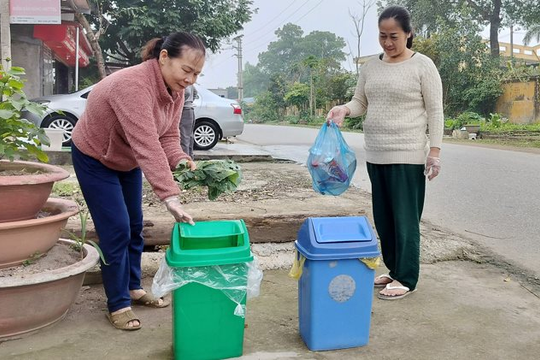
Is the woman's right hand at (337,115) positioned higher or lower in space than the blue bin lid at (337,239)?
higher

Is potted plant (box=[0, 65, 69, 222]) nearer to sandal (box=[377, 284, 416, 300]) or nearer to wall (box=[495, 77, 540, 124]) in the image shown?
sandal (box=[377, 284, 416, 300])

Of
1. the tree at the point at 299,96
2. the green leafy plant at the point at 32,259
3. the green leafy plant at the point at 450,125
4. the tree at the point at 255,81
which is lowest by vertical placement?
the green leafy plant at the point at 32,259

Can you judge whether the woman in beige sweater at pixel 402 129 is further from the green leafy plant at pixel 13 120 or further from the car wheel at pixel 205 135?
the car wheel at pixel 205 135

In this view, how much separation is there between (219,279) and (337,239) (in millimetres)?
618

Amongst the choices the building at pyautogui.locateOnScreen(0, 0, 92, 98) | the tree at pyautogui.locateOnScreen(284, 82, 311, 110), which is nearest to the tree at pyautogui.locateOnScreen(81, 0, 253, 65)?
the building at pyautogui.locateOnScreen(0, 0, 92, 98)

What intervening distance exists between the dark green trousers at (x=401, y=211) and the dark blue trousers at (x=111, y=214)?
1.54 meters

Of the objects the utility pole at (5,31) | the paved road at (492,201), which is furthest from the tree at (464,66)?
the utility pole at (5,31)

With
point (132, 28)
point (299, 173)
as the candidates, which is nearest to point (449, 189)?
point (299, 173)

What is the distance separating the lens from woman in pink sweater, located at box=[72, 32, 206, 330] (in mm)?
2480

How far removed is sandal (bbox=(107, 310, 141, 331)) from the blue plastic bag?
4.73 ft

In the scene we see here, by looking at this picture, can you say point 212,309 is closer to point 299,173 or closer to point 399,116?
point 399,116

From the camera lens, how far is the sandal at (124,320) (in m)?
2.88

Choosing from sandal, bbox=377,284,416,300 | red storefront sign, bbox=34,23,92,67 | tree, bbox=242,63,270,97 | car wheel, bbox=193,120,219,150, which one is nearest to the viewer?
sandal, bbox=377,284,416,300

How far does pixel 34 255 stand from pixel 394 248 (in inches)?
86.2
